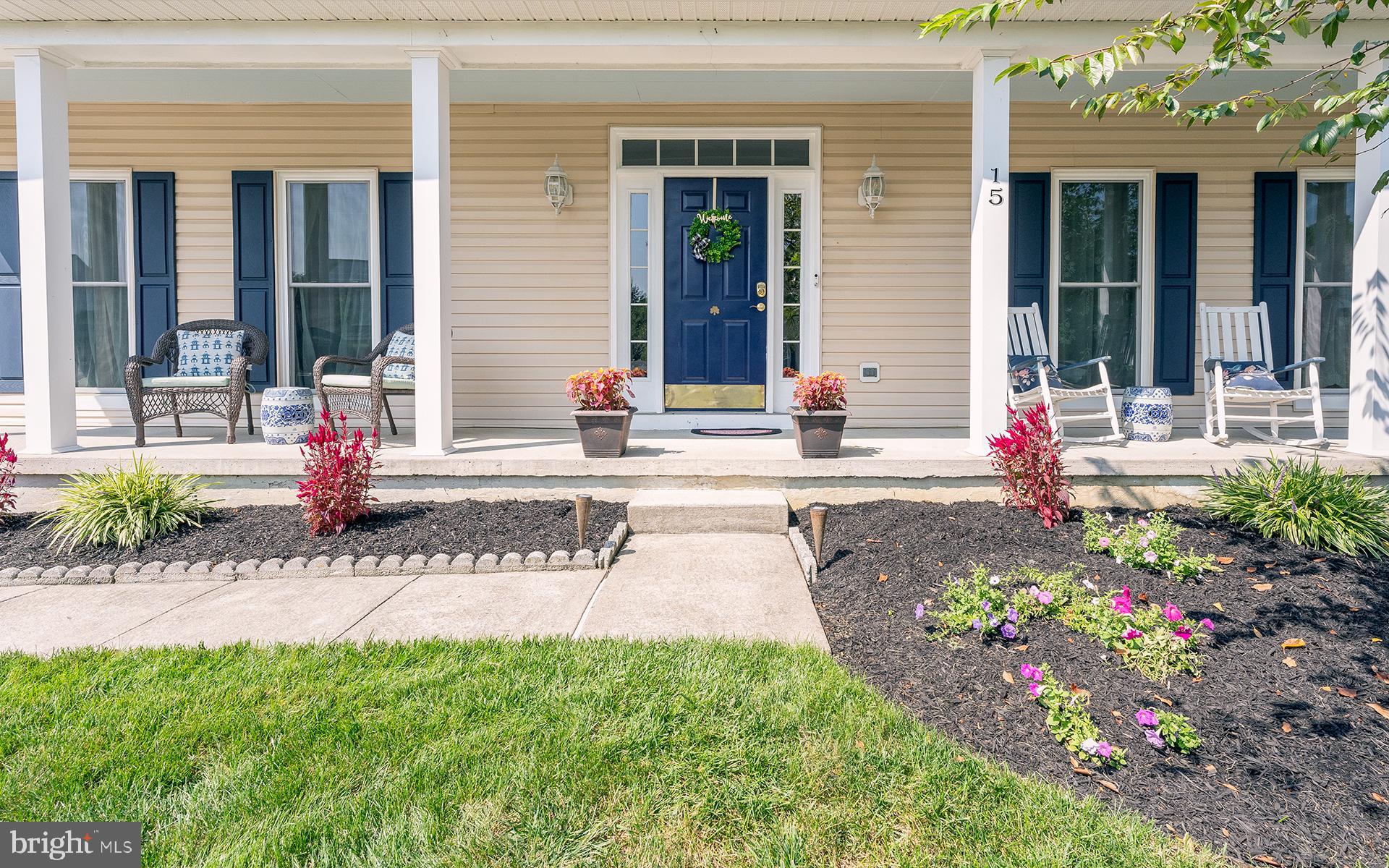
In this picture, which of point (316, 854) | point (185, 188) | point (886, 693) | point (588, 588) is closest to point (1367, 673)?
point (886, 693)

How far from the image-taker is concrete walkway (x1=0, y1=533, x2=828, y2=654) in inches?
99.5

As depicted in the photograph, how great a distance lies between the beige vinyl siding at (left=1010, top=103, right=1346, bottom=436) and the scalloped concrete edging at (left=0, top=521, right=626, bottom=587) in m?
4.61

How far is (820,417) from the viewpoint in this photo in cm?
433

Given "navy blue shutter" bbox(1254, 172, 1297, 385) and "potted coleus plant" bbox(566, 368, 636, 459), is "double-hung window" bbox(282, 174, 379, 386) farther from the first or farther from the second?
"navy blue shutter" bbox(1254, 172, 1297, 385)

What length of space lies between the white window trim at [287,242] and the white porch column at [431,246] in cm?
170

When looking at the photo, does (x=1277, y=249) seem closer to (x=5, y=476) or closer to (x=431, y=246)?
(x=431, y=246)

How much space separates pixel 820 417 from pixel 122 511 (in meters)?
3.34

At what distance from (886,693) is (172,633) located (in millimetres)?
2172

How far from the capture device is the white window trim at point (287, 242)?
5973 millimetres

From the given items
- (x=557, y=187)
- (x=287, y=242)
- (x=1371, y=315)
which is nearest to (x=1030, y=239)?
(x=1371, y=315)

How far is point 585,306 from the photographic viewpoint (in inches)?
236

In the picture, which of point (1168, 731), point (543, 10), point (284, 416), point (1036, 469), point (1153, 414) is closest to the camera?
point (1168, 731)

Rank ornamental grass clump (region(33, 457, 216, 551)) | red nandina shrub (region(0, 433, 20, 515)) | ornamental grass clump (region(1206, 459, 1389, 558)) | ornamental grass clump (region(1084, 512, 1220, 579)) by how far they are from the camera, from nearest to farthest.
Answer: ornamental grass clump (region(1084, 512, 1220, 579))
ornamental grass clump (region(1206, 459, 1389, 558))
ornamental grass clump (region(33, 457, 216, 551))
red nandina shrub (region(0, 433, 20, 515))

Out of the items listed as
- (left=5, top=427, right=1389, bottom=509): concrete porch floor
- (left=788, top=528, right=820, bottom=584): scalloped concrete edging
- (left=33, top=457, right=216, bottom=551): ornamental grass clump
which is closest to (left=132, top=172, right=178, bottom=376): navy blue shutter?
(left=5, top=427, right=1389, bottom=509): concrete porch floor
